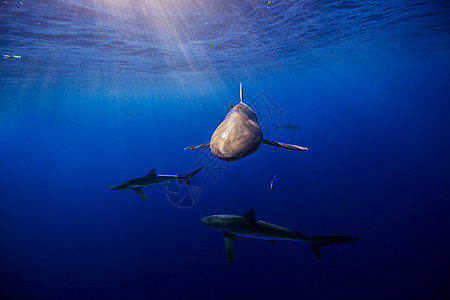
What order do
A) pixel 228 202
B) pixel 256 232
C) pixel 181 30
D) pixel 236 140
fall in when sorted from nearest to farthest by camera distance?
pixel 236 140
pixel 256 232
pixel 181 30
pixel 228 202

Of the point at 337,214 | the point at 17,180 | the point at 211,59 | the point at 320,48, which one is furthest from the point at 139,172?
the point at 320,48

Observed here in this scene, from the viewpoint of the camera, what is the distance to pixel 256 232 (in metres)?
3.91

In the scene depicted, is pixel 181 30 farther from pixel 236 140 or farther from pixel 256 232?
pixel 256 232

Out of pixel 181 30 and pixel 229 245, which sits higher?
pixel 181 30

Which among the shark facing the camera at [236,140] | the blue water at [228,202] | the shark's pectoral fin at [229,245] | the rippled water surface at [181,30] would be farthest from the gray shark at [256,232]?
the rippled water surface at [181,30]

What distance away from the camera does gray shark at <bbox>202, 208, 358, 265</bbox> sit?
3688 millimetres

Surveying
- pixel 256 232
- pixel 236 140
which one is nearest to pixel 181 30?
pixel 236 140

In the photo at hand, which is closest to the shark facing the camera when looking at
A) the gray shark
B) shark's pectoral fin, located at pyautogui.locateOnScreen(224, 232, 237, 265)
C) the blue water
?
the gray shark

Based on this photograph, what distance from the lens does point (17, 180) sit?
94.2 ft

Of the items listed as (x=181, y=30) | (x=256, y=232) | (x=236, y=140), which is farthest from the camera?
(x=181, y=30)

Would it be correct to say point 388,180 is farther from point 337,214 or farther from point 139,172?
point 139,172

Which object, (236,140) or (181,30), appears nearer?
(236,140)

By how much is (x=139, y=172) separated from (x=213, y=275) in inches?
1090

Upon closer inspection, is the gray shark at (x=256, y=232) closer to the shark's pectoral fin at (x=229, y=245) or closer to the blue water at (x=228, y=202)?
the shark's pectoral fin at (x=229, y=245)
